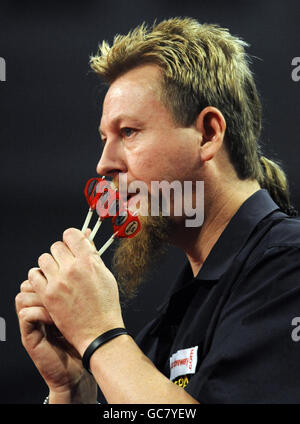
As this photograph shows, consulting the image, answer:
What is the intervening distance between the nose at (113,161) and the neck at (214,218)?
190mm

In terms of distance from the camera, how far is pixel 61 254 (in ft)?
3.58

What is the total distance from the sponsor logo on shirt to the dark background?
886mm

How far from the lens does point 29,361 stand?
2066mm

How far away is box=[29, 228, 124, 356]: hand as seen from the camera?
103 cm

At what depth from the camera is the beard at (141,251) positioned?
1.33m

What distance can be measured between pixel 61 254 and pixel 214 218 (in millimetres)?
384

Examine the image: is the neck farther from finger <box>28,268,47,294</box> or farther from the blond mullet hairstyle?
finger <box>28,268,47,294</box>

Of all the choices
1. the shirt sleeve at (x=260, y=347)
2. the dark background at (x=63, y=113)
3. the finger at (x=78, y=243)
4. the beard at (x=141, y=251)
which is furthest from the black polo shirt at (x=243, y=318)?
the dark background at (x=63, y=113)

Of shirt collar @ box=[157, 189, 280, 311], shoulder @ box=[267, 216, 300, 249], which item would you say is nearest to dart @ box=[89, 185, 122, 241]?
shirt collar @ box=[157, 189, 280, 311]

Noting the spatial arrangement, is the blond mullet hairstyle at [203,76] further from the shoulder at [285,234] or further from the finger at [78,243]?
the finger at [78,243]

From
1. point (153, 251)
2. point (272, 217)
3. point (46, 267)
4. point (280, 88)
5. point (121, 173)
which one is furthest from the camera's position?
point (280, 88)

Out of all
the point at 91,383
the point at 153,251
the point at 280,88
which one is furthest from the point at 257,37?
→ the point at 91,383

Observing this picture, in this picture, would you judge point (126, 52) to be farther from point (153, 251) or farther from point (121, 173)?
point (153, 251)

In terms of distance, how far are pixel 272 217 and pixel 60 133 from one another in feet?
3.71
